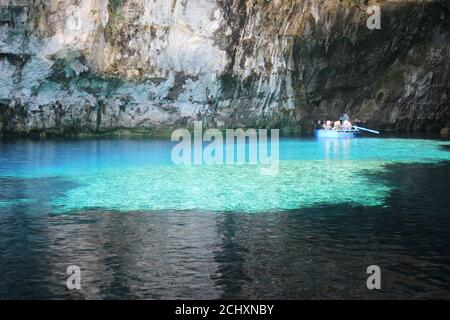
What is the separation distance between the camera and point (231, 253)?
11562 mm

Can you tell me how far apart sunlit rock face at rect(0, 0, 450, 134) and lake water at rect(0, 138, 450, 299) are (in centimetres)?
1892

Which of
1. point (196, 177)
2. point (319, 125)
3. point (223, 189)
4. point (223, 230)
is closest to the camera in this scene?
point (223, 230)

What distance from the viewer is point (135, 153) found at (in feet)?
104

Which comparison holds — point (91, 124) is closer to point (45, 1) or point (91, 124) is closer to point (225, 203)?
point (45, 1)

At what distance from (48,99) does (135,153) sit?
50.4ft

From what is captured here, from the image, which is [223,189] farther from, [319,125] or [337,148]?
[319,125]

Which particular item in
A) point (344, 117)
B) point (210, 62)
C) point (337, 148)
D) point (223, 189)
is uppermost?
point (210, 62)

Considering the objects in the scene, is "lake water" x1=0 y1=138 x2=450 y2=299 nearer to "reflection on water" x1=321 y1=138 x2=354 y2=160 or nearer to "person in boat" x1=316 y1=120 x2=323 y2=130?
"reflection on water" x1=321 y1=138 x2=354 y2=160

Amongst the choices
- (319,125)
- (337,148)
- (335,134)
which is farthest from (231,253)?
(319,125)

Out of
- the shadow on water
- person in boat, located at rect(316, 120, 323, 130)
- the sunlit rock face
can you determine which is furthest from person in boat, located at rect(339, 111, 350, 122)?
the shadow on water

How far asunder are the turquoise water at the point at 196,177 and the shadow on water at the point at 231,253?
1306mm

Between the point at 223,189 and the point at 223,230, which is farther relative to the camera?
the point at 223,189

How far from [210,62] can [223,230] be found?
33718 millimetres

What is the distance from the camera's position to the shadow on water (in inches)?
374
